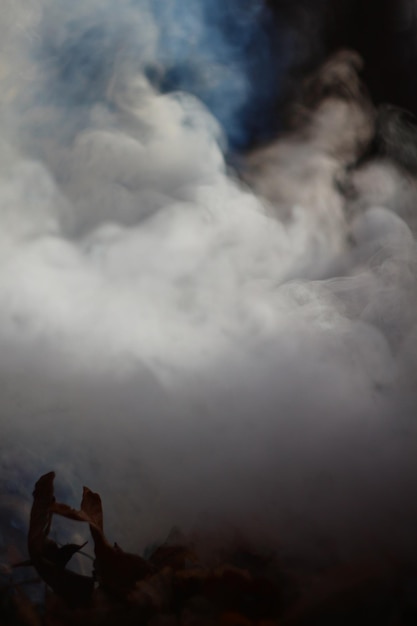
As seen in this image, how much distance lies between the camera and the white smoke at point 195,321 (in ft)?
2.70

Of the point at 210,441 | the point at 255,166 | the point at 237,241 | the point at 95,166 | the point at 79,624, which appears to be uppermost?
the point at 255,166

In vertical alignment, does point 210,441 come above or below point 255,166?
below

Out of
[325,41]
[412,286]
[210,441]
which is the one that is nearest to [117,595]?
[210,441]

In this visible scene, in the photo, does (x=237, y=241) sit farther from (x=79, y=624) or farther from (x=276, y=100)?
(x=79, y=624)

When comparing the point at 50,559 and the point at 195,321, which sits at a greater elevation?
the point at 195,321

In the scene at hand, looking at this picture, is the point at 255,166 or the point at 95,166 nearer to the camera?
the point at 95,166

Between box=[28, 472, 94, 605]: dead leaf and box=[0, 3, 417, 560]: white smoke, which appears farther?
box=[0, 3, 417, 560]: white smoke

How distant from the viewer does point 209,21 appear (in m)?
1.84

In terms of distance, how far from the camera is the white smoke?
824 millimetres

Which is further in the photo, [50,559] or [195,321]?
[195,321]

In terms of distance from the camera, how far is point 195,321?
4.08 ft

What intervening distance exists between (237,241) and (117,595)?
1147mm

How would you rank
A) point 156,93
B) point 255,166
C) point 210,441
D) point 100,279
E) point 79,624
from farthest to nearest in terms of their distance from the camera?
1. point 255,166
2. point 156,93
3. point 100,279
4. point 210,441
5. point 79,624

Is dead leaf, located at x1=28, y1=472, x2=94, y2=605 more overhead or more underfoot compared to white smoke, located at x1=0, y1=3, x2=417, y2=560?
more underfoot
